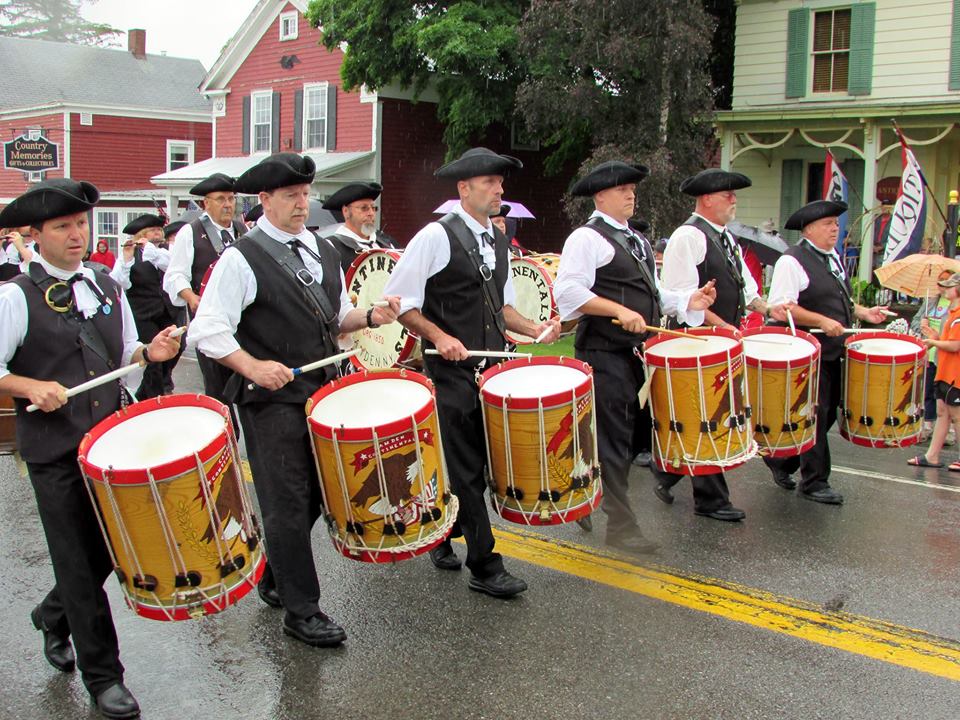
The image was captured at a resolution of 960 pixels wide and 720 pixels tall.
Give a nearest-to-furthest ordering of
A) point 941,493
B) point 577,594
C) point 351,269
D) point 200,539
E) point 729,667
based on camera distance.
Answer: point 200,539 < point 729,667 < point 577,594 < point 941,493 < point 351,269

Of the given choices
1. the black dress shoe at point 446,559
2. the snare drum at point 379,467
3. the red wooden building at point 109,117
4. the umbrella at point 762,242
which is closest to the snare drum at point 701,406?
the black dress shoe at point 446,559

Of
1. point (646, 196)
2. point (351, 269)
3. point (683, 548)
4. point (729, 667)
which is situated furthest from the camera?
point (646, 196)

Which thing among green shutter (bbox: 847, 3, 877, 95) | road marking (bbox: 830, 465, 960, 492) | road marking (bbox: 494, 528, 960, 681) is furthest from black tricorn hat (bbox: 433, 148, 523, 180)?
green shutter (bbox: 847, 3, 877, 95)

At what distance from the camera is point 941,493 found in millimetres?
7070

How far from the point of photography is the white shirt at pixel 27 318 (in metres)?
3.73

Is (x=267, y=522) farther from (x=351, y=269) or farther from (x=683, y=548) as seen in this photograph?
(x=351, y=269)

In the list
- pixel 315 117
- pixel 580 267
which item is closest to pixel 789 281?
pixel 580 267

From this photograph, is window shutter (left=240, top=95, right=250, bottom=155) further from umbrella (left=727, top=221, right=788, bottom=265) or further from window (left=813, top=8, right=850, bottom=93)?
umbrella (left=727, top=221, right=788, bottom=265)

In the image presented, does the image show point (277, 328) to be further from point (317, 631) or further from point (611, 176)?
point (611, 176)

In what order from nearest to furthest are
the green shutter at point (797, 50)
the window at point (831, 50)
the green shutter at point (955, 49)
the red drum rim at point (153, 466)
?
the red drum rim at point (153, 466), the green shutter at point (955, 49), the window at point (831, 50), the green shutter at point (797, 50)

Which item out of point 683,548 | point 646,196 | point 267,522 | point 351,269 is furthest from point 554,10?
point 267,522

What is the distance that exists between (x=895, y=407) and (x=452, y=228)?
10.2 ft

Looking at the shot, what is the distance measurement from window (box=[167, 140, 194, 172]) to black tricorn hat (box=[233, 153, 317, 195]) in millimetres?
36511

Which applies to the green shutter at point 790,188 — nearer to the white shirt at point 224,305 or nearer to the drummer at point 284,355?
the drummer at point 284,355
